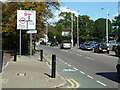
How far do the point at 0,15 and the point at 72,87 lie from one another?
29.0 metres

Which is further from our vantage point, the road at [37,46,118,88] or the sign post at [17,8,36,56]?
the sign post at [17,8,36,56]

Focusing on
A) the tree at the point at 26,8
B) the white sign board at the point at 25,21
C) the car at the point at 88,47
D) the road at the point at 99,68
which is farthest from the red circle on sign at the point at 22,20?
the car at the point at 88,47

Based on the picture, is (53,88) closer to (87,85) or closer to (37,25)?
(87,85)

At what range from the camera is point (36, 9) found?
2645 cm

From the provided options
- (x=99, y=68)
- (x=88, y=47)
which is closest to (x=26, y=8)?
(x=99, y=68)

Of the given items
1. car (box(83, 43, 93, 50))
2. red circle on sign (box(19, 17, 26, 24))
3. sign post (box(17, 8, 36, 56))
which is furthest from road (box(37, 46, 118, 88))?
car (box(83, 43, 93, 50))

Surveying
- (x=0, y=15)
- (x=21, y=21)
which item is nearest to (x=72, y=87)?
(x=21, y=21)

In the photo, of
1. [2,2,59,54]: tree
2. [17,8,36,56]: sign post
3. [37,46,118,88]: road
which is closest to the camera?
[37,46,118,88]: road

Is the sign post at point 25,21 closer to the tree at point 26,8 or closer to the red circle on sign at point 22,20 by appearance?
the red circle on sign at point 22,20

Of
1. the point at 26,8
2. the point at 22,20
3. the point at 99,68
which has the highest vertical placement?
the point at 26,8

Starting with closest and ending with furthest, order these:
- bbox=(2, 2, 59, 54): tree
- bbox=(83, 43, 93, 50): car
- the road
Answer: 1. the road
2. bbox=(2, 2, 59, 54): tree
3. bbox=(83, 43, 93, 50): car

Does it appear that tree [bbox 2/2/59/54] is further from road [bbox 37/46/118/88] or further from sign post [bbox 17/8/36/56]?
road [bbox 37/46/118/88]

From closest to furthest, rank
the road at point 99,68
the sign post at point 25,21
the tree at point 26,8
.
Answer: the road at point 99,68 < the sign post at point 25,21 < the tree at point 26,8

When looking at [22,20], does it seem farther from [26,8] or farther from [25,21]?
[26,8]
